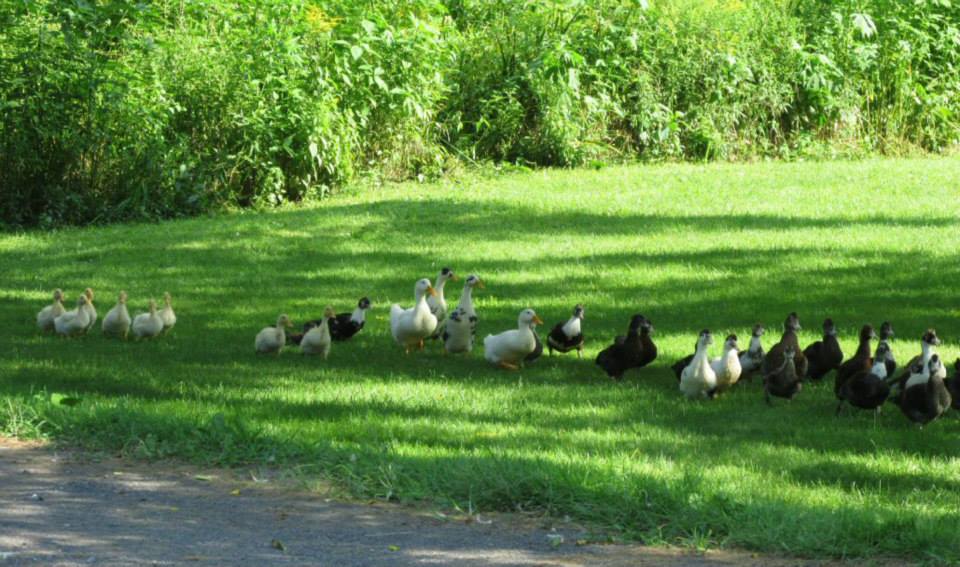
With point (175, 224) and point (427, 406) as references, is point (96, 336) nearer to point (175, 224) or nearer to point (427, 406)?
point (427, 406)

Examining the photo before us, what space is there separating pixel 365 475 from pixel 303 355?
3.93m

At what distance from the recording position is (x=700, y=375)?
1017 cm

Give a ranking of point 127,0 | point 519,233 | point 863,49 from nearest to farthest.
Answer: point 519,233 → point 127,0 → point 863,49

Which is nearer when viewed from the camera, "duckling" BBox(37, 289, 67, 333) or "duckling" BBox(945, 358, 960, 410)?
"duckling" BBox(945, 358, 960, 410)

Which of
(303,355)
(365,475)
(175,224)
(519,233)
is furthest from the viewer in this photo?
(175,224)

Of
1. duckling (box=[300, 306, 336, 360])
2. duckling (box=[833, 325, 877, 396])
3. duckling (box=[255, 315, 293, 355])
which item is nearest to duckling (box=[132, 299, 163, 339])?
duckling (box=[255, 315, 293, 355])

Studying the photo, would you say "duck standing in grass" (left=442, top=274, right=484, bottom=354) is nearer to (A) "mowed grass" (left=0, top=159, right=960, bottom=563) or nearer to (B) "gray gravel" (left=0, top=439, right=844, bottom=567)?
(A) "mowed grass" (left=0, top=159, right=960, bottom=563)

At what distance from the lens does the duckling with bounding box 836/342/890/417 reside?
9.66 meters

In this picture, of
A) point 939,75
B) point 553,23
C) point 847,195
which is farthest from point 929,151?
point 553,23

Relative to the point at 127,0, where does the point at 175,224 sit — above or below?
below

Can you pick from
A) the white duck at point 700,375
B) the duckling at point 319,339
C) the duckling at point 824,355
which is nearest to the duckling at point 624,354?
the white duck at point 700,375

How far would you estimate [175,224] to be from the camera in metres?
18.3

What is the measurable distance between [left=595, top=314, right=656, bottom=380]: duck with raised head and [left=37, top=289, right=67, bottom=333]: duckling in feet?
16.2

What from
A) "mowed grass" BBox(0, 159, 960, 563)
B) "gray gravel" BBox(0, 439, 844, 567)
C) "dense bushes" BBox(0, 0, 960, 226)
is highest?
"dense bushes" BBox(0, 0, 960, 226)
